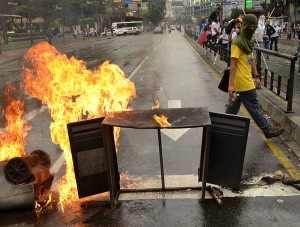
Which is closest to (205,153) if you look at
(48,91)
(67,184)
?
(67,184)

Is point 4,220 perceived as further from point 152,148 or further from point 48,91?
point 152,148

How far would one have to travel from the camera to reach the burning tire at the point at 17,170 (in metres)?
4.38

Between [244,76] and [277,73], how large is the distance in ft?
27.2

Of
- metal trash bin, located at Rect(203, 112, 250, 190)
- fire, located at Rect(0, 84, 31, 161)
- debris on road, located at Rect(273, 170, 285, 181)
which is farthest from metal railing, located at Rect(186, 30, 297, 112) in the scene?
fire, located at Rect(0, 84, 31, 161)

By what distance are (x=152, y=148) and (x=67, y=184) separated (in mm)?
1932

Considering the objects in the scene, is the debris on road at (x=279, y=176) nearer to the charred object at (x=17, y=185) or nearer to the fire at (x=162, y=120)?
the fire at (x=162, y=120)

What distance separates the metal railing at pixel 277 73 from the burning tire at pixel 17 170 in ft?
16.2

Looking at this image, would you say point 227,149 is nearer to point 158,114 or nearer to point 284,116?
point 158,114

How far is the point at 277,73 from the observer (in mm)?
13797

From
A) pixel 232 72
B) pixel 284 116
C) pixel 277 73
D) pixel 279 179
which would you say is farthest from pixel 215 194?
pixel 277 73

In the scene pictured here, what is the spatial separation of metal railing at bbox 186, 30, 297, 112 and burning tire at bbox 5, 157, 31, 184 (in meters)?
4.94

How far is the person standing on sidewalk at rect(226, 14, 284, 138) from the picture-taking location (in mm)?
5866

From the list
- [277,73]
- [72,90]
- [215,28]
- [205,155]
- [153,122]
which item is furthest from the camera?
[215,28]

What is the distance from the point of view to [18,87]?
46.3 feet
